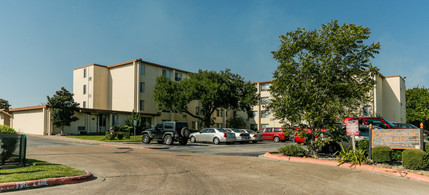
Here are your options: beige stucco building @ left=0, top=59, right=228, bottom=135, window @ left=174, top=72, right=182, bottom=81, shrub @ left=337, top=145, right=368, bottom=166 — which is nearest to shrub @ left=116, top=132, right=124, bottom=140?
beige stucco building @ left=0, top=59, right=228, bottom=135

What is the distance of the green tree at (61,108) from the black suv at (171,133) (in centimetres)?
1346

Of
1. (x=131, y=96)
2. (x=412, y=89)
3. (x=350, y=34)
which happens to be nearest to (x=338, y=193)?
(x=350, y=34)

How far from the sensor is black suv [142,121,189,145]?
2300cm

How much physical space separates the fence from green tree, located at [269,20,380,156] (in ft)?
33.3

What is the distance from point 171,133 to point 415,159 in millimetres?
16072

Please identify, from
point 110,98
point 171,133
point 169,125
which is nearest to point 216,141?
point 171,133

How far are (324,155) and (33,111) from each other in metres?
35.1

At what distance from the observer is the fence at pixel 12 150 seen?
9.27m

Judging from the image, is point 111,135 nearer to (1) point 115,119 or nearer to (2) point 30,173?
(1) point 115,119

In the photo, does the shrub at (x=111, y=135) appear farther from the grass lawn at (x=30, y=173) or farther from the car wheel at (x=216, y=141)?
the grass lawn at (x=30, y=173)

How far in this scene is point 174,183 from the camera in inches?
314

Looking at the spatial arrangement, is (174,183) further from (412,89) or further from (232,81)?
(412,89)

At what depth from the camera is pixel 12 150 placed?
951cm

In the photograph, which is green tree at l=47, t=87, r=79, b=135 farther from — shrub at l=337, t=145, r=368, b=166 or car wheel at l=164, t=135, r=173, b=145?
shrub at l=337, t=145, r=368, b=166
